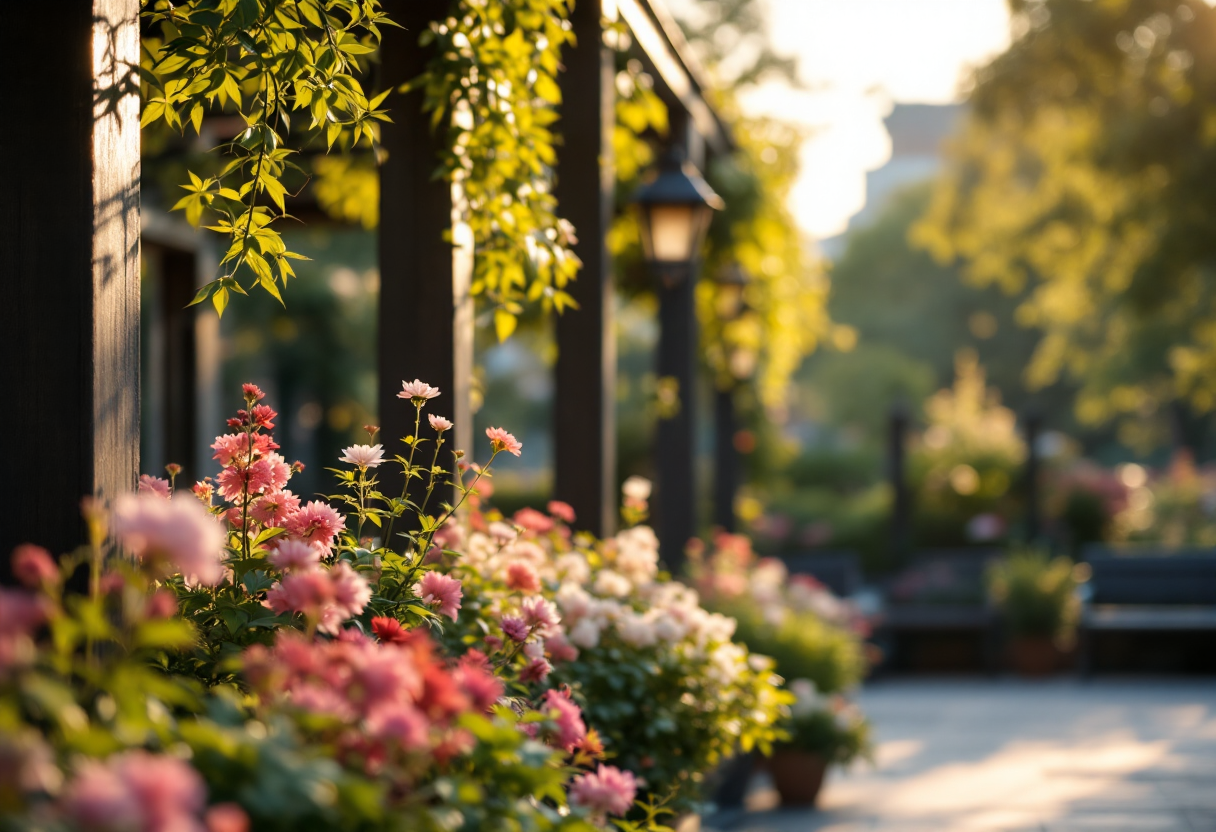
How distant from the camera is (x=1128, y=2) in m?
12.4

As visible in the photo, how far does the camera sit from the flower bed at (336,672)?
1259 millimetres

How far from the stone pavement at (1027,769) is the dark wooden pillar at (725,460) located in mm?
1868

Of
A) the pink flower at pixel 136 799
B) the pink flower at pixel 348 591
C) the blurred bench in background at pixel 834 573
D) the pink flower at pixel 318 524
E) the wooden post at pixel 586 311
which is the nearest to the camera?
the pink flower at pixel 136 799

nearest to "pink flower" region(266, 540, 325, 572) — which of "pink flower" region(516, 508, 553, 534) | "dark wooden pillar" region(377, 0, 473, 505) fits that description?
"dark wooden pillar" region(377, 0, 473, 505)

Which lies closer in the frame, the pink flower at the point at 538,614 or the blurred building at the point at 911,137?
the pink flower at the point at 538,614

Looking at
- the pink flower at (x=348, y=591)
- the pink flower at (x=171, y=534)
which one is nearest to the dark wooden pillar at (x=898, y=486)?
the pink flower at (x=348, y=591)

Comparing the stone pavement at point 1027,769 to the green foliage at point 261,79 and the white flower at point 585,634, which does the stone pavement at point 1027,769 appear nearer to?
the white flower at point 585,634

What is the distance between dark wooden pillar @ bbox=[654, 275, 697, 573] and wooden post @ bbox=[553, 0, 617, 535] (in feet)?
5.91

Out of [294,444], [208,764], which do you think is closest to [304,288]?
[294,444]

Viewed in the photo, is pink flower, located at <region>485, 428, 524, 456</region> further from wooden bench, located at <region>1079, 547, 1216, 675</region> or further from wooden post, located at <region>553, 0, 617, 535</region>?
wooden bench, located at <region>1079, 547, 1216, 675</region>

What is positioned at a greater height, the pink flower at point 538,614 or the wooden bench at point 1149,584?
the pink flower at point 538,614

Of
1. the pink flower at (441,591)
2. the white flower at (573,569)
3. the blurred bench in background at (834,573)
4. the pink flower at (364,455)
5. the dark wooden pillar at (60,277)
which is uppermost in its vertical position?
the dark wooden pillar at (60,277)

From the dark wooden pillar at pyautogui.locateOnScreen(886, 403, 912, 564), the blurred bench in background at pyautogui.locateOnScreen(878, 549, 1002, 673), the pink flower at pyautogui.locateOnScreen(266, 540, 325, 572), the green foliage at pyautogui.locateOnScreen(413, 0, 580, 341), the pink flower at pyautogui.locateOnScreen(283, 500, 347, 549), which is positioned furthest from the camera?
the dark wooden pillar at pyautogui.locateOnScreen(886, 403, 912, 564)

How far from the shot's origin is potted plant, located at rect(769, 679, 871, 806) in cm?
587
